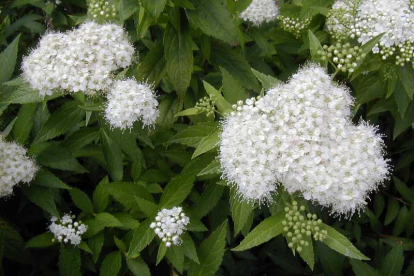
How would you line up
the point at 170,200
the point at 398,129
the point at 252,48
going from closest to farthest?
the point at 170,200
the point at 398,129
the point at 252,48

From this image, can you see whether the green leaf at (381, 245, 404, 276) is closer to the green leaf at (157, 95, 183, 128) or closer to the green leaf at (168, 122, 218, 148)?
the green leaf at (168, 122, 218, 148)

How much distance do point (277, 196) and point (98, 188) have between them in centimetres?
121

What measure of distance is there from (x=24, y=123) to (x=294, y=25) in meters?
2.21

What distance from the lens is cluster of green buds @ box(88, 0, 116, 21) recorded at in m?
2.72

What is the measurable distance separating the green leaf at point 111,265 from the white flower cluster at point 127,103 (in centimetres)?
86

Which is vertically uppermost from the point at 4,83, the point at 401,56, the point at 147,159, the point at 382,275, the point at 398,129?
the point at 401,56

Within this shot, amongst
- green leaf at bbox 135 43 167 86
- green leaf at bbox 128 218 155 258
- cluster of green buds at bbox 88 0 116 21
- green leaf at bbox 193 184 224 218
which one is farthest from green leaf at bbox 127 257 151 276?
cluster of green buds at bbox 88 0 116 21

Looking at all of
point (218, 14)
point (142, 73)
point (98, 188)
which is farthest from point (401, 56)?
point (98, 188)

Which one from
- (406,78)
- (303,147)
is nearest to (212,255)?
Result: (303,147)

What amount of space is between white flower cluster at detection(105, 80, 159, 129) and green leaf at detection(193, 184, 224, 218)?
0.60m

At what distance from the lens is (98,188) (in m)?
2.81

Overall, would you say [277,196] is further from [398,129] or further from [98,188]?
[398,129]

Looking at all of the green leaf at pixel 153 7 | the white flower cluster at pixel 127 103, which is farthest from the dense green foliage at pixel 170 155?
the white flower cluster at pixel 127 103

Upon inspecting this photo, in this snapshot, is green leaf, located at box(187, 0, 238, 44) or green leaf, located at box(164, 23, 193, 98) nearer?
green leaf, located at box(187, 0, 238, 44)
